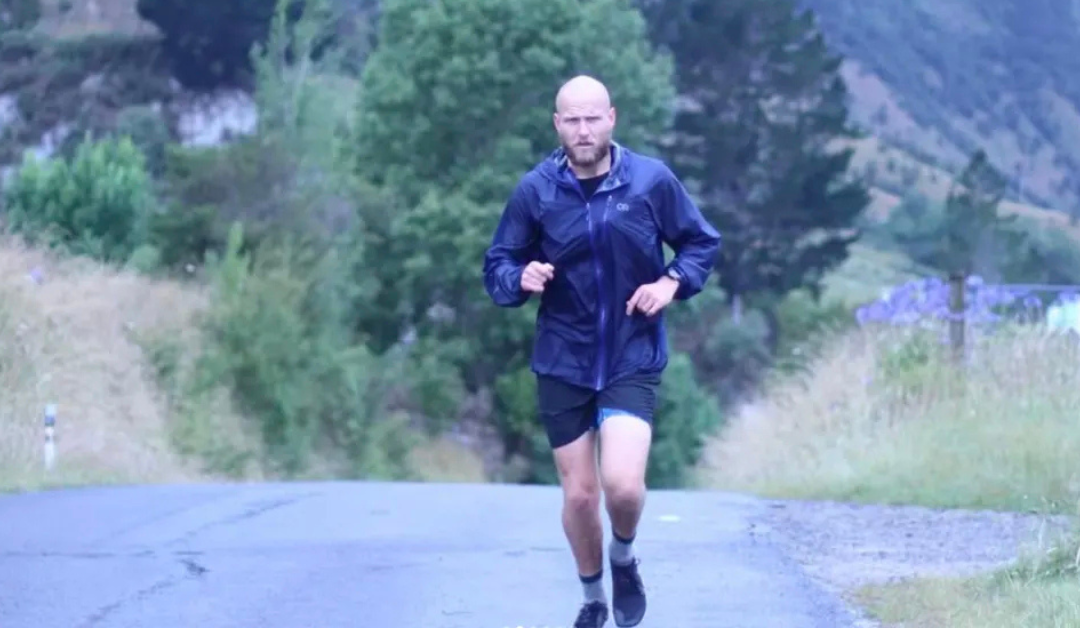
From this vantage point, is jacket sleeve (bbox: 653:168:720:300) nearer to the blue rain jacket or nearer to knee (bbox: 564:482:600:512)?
the blue rain jacket

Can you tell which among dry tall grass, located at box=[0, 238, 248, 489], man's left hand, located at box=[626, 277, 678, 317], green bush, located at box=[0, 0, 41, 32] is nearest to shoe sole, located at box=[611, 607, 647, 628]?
man's left hand, located at box=[626, 277, 678, 317]

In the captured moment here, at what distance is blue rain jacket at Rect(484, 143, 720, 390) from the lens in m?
7.05

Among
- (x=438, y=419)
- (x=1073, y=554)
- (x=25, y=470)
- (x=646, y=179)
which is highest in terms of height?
(x=646, y=179)

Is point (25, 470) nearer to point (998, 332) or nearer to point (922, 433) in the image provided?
point (922, 433)

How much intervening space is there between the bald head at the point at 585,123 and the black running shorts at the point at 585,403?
76 centimetres

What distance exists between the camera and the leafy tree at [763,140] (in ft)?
195

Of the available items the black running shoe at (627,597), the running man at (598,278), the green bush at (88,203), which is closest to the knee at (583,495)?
the running man at (598,278)

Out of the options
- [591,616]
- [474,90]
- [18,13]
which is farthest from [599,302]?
[18,13]

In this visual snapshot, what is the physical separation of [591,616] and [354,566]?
2848 mm

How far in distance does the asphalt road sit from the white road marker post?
16.6 ft

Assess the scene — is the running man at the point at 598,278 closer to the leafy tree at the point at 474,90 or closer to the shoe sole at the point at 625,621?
the shoe sole at the point at 625,621

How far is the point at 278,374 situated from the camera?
28.4 metres

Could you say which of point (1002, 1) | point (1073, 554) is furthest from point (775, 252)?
point (1073, 554)

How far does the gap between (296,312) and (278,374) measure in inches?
49.3
